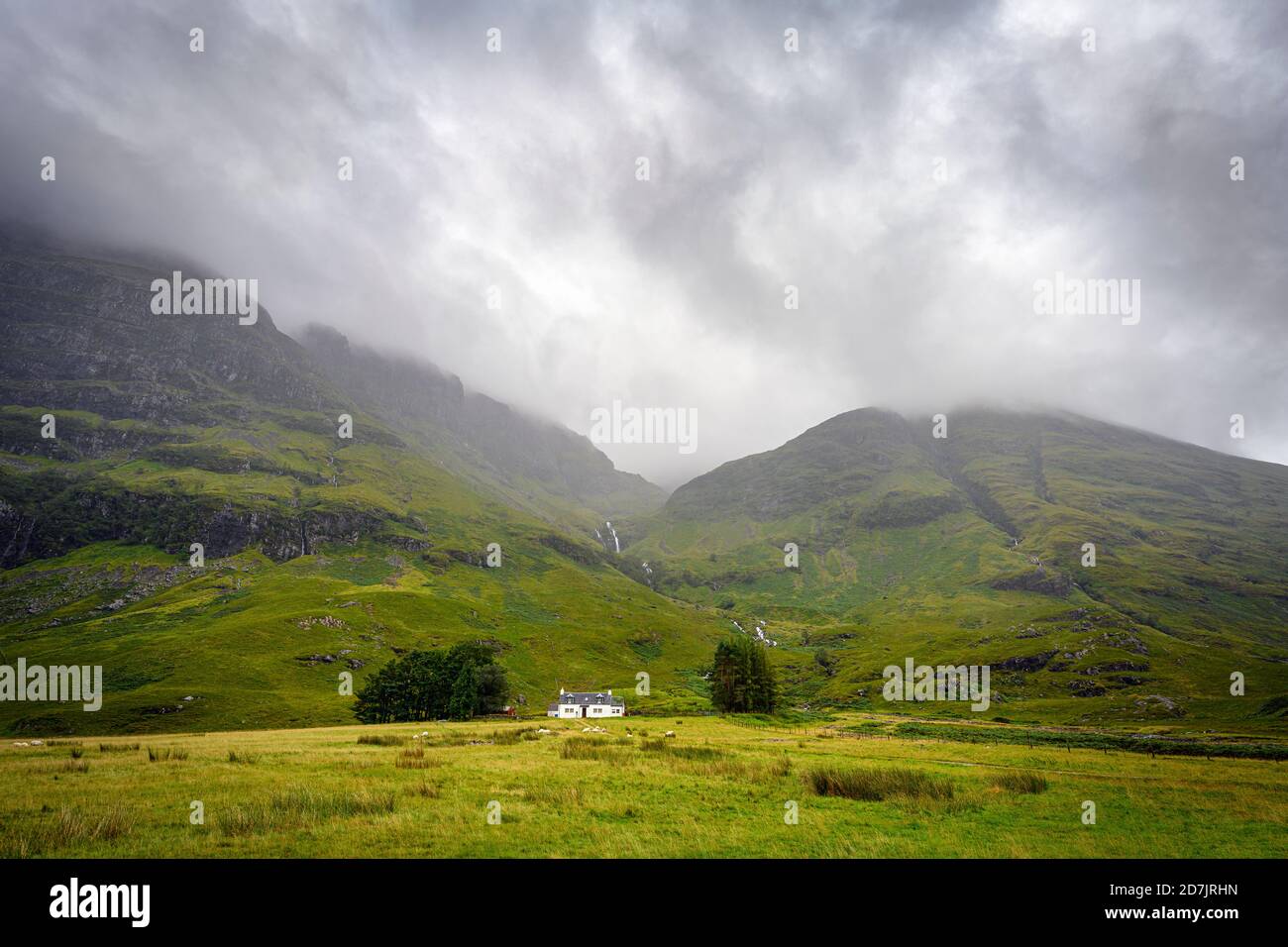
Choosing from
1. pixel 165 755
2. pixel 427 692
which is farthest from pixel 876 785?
pixel 427 692

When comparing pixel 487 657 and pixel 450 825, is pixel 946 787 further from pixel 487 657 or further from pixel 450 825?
pixel 487 657

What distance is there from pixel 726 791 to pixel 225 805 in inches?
750

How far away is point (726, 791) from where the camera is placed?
25141 mm

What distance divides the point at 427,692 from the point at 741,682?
53283mm

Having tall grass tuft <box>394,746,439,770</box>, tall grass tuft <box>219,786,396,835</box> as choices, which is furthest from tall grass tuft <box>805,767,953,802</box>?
tall grass tuft <box>394,746,439,770</box>

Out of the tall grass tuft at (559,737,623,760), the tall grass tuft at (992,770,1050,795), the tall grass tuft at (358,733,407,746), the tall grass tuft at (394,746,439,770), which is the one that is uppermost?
the tall grass tuft at (394,746,439,770)

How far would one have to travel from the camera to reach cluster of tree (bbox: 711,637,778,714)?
9669 centimetres

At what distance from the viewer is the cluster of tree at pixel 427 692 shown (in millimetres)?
90812

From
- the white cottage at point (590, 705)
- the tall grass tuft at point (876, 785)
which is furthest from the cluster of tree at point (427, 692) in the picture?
the tall grass tuft at point (876, 785)

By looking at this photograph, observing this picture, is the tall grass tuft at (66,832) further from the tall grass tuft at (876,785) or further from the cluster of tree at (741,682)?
the cluster of tree at (741,682)

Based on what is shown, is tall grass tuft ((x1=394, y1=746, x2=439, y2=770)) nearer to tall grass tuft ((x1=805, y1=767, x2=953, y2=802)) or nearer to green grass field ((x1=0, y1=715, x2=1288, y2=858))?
green grass field ((x1=0, y1=715, x2=1288, y2=858))

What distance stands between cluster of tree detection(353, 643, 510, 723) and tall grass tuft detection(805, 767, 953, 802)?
74324 millimetres

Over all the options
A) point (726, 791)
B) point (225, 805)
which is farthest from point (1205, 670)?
point (225, 805)

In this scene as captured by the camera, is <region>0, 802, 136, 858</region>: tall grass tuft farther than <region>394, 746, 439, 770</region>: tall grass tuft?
No
